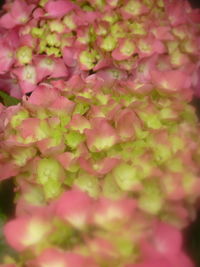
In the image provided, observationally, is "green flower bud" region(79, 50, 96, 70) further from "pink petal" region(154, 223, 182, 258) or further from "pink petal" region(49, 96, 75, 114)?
"pink petal" region(154, 223, 182, 258)

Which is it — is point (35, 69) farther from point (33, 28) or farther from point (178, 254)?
point (178, 254)

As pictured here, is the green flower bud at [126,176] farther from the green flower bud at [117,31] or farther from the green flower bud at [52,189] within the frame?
the green flower bud at [117,31]

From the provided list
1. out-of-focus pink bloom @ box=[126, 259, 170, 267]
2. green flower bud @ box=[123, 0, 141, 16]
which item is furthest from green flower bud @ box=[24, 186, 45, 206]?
green flower bud @ box=[123, 0, 141, 16]

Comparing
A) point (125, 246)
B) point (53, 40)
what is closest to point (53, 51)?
point (53, 40)

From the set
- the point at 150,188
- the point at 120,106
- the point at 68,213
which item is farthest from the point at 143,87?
the point at 68,213

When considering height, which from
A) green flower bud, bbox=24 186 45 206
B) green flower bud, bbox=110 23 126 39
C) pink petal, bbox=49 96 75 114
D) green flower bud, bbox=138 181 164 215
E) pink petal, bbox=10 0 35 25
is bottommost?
green flower bud, bbox=24 186 45 206

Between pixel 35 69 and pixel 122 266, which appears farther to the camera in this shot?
pixel 35 69

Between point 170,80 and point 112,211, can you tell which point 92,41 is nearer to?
point 170,80
